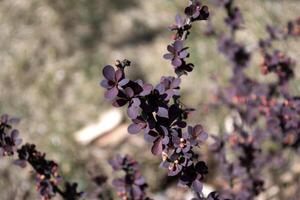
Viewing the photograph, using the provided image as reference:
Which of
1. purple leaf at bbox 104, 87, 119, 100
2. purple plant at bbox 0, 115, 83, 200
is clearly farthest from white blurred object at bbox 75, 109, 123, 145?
purple leaf at bbox 104, 87, 119, 100

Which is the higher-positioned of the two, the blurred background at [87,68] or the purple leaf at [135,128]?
the blurred background at [87,68]

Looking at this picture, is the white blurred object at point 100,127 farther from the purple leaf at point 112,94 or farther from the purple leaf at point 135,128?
the purple leaf at point 112,94

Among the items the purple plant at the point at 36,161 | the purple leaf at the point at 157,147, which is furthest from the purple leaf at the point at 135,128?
the purple plant at the point at 36,161

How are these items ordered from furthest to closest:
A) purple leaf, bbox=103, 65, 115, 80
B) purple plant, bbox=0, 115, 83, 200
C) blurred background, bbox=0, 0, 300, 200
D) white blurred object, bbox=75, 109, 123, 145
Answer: white blurred object, bbox=75, 109, 123, 145 → blurred background, bbox=0, 0, 300, 200 → purple plant, bbox=0, 115, 83, 200 → purple leaf, bbox=103, 65, 115, 80

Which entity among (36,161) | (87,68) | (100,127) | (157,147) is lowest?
(157,147)

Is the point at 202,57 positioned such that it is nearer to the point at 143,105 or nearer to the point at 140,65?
the point at 140,65

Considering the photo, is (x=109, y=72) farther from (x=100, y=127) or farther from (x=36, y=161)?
(x=100, y=127)

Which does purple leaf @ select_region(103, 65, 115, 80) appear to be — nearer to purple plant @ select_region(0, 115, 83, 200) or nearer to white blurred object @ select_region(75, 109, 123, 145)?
purple plant @ select_region(0, 115, 83, 200)

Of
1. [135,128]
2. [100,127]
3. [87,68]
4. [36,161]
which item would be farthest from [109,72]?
[87,68]
